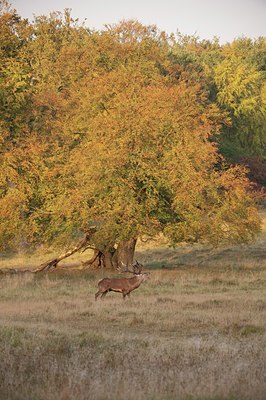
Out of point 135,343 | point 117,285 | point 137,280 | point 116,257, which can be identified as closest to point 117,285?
point 117,285

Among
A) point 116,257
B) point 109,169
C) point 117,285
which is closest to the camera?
point 117,285

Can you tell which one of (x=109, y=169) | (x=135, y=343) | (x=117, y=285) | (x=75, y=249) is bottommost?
(x=135, y=343)

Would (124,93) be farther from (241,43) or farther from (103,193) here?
(241,43)

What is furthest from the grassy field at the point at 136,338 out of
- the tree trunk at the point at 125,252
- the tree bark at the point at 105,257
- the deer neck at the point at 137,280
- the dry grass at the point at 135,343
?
the tree trunk at the point at 125,252

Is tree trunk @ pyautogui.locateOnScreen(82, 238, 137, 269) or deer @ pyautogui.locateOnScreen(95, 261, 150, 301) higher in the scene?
tree trunk @ pyautogui.locateOnScreen(82, 238, 137, 269)

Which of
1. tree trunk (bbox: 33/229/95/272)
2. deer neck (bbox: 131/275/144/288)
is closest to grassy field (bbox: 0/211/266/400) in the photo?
deer neck (bbox: 131/275/144/288)

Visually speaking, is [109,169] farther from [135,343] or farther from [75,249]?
[135,343]

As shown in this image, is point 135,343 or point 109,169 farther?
point 109,169

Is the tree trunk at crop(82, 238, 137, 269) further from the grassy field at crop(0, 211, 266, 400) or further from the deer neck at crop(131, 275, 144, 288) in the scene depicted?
the deer neck at crop(131, 275, 144, 288)

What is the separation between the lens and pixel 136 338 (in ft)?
53.5

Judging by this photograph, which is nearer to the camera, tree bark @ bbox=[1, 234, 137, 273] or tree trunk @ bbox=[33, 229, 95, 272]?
tree trunk @ bbox=[33, 229, 95, 272]

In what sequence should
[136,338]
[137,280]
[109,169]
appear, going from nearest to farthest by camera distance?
[136,338] → [137,280] → [109,169]

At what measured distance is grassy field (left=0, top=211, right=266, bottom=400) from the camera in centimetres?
1058

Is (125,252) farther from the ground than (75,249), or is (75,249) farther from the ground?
(75,249)
